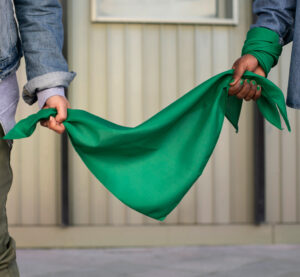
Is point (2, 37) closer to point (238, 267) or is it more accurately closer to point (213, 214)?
point (238, 267)

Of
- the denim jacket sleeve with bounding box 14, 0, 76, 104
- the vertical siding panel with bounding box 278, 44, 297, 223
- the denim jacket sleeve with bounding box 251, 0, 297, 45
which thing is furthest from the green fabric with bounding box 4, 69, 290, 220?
the vertical siding panel with bounding box 278, 44, 297, 223

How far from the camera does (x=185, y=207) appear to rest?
520 cm

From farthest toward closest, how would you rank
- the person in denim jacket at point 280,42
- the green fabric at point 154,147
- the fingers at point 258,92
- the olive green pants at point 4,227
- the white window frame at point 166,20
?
the white window frame at point 166,20
the fingers at point 258,92
the person in denim jacket at point 280,42
the green fabric at point 154,147
the olive green pants at point 4,227

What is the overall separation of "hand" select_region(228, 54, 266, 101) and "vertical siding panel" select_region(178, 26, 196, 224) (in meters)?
2.53

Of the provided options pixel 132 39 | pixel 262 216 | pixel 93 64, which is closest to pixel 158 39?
pixel 132 39

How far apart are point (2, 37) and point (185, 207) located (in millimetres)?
3216

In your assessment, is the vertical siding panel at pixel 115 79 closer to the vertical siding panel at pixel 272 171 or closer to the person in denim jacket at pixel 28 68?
the vertical siding panel at pixel 272 171

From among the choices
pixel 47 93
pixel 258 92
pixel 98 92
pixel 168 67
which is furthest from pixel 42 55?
pixel 168 67

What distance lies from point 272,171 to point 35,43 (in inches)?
129

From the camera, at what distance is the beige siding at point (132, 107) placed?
5086 mm

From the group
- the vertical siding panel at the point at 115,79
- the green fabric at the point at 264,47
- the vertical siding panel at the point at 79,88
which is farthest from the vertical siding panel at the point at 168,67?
the green fabric at the point at 264,47

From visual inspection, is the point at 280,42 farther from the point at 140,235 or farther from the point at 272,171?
the point at 140,235

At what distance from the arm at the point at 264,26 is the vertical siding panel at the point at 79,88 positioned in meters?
2.50

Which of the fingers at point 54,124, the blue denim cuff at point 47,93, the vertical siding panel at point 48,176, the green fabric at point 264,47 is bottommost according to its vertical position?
the vertical siding panel at point 48,176
